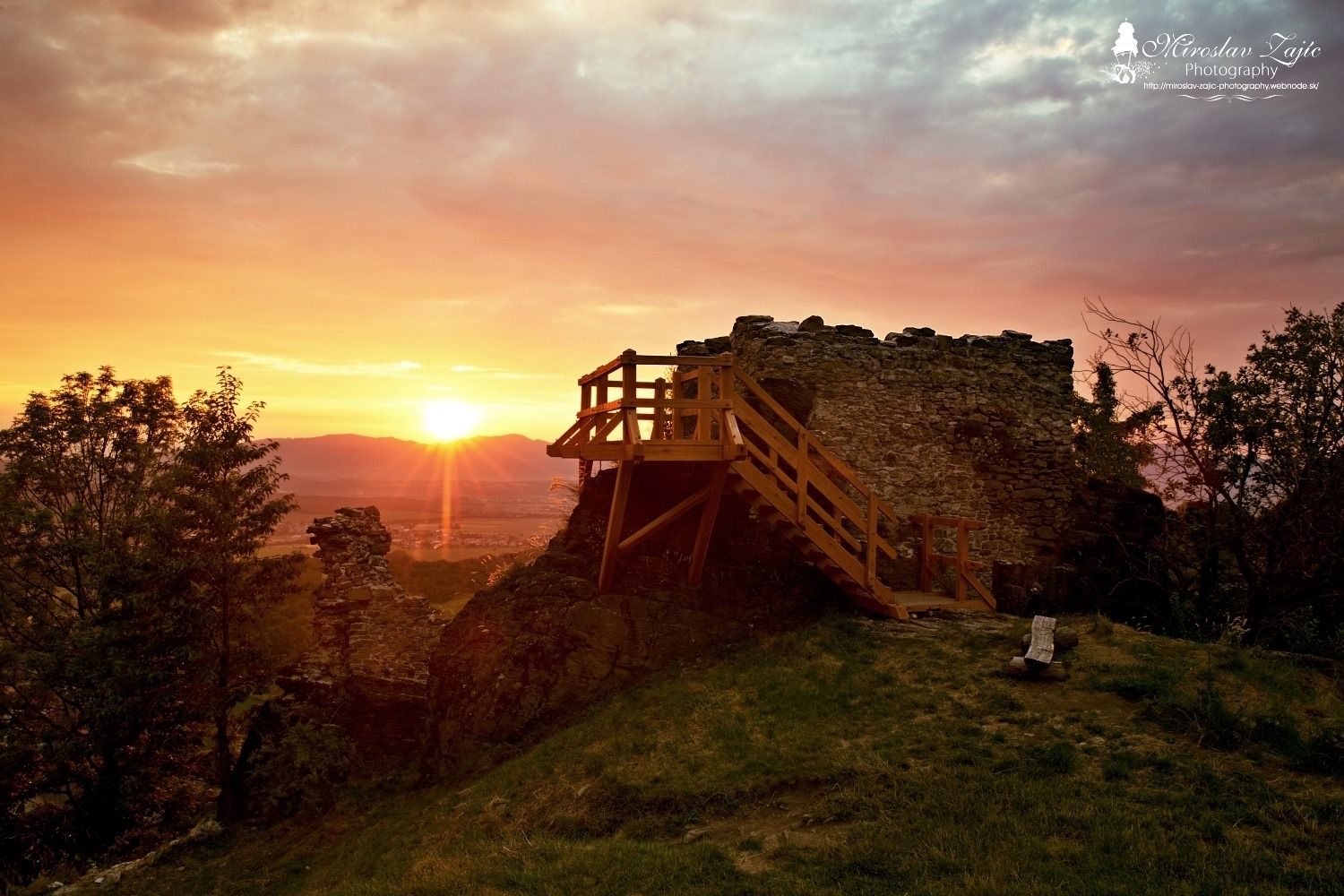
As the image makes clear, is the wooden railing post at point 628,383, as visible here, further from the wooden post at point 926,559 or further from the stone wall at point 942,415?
the wooden post at point 926,559

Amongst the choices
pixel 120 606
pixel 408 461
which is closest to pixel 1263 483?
pixel 120 606

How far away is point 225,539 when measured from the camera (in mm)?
15000

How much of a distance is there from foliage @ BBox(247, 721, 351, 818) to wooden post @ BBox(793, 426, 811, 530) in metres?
10.2

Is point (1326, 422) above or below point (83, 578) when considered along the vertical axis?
above

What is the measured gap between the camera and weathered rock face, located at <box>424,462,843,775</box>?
12.2m

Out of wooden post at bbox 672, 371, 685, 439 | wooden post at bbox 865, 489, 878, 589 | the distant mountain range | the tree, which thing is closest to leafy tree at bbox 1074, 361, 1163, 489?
wooden post at bbox 865, 489, 878, 589

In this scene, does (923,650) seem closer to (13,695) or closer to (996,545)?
(996,545)

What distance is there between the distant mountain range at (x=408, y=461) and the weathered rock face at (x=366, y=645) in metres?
128

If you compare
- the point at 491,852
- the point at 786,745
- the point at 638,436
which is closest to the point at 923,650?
the point at 786,745

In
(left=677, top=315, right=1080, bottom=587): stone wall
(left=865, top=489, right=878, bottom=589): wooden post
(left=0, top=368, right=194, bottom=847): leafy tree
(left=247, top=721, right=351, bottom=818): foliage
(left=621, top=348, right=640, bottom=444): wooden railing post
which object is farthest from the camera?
(left=677, top=315, right=1080, bottom=587): stone wall

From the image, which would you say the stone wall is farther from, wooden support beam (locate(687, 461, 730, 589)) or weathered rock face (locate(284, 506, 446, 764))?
weathered rock face (locate(284, 506, 446, 764))

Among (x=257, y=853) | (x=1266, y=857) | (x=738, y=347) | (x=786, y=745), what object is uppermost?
(x=738, y=347)

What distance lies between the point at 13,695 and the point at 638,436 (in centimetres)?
1739

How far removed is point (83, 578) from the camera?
1858 cm
